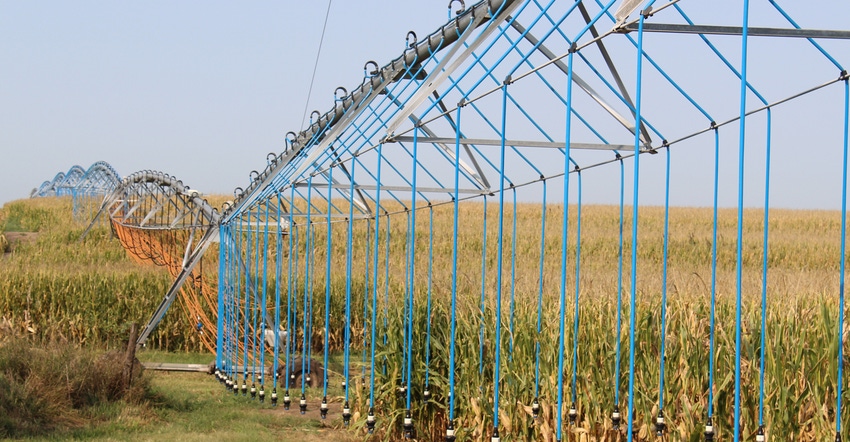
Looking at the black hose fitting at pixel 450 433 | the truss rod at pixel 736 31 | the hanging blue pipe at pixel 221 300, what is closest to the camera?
the truss rod at pixel 736 31

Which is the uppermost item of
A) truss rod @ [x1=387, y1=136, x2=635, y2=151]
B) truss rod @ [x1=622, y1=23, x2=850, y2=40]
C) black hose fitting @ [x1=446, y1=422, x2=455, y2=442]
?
truss rod @ [x1=622, y1=23, x2=850, y2=40]

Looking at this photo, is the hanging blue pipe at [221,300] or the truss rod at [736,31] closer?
the truss rod at [736,31]

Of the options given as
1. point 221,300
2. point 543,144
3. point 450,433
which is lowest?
point 450,433

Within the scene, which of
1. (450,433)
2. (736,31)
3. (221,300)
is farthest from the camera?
(221,300)

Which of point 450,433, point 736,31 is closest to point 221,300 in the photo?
point 450,433

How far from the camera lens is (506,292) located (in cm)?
1154

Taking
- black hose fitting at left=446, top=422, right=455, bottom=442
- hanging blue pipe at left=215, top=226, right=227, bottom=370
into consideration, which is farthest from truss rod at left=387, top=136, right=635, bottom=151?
hanging blue pipe at left=215, top=226, right=227, bottom=370

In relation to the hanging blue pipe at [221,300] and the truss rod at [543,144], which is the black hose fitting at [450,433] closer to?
the truss rod at [543,144]

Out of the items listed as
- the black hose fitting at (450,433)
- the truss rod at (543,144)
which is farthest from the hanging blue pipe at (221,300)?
the black hose fitting at (450,433)

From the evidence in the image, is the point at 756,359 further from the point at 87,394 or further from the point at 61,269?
the point at 61,269

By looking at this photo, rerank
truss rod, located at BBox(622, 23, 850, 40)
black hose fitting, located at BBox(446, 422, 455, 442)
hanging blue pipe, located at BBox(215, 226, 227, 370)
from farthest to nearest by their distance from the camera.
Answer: hanging blue pipe, located at BBox(215, 226, 227, 370) < black hose fitting, located at BBox(446, 422, 455, 442) < truss rod, located at BBox(622, 23, 850, 40)

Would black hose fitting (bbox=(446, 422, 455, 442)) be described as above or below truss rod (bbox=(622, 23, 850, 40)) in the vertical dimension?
below

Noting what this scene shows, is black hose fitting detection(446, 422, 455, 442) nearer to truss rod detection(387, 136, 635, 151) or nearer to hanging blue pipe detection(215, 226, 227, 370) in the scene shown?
truss rod detection(387, 136, 635, 151)

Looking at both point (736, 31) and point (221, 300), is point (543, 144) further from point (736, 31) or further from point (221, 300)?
point (221, 300)
